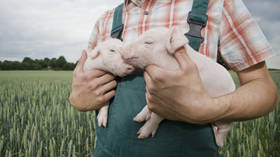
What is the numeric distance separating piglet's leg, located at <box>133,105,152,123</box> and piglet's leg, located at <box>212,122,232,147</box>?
309 millimetres

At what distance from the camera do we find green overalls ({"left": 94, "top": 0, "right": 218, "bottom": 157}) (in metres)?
0.82

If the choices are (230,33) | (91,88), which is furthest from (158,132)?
(230,33)

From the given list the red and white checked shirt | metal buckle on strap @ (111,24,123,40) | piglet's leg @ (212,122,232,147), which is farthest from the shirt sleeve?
metal buckle on strap @ (111,24,123,40)

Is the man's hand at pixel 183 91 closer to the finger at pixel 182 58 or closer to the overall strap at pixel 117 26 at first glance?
the finger at pixel 182 58

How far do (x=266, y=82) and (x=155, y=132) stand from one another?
55 cm

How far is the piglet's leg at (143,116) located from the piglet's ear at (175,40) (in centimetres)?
27

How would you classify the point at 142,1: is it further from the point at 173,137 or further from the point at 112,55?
the point at 173,137

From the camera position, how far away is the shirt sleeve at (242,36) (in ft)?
2.85

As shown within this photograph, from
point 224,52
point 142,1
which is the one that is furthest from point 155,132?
point 142,1

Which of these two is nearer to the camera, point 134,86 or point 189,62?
point 189,62

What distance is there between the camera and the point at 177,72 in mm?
712

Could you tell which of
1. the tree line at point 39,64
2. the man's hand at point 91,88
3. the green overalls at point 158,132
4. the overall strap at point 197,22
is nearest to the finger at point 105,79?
the man's hand at point 91,88

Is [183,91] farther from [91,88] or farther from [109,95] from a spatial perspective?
[91,88]

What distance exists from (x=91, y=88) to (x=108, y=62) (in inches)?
7.8
